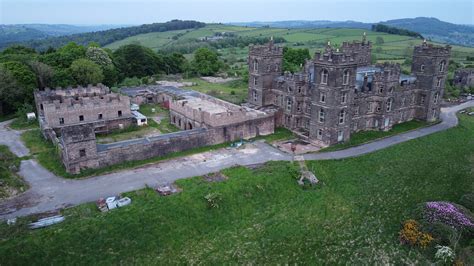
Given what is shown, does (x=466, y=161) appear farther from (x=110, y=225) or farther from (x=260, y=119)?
(x=110, y=225)

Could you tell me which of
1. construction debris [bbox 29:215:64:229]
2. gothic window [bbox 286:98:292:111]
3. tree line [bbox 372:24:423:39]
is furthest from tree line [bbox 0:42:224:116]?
tree line [bbox 372:24:423:39]

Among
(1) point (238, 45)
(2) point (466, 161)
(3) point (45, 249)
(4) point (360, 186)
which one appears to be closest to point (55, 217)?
(3) point (45, 249)

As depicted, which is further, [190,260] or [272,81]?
[272,81]

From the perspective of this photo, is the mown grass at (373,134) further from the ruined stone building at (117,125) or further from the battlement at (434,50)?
the battlement at (434,50)

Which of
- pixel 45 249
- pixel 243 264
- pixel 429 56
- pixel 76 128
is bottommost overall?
pixel 243 264

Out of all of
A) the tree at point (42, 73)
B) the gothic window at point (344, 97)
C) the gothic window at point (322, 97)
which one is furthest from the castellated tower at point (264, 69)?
the tree at point (42, 73)

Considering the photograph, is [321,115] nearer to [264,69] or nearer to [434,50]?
[264,69]

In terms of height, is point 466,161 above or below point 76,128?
below
